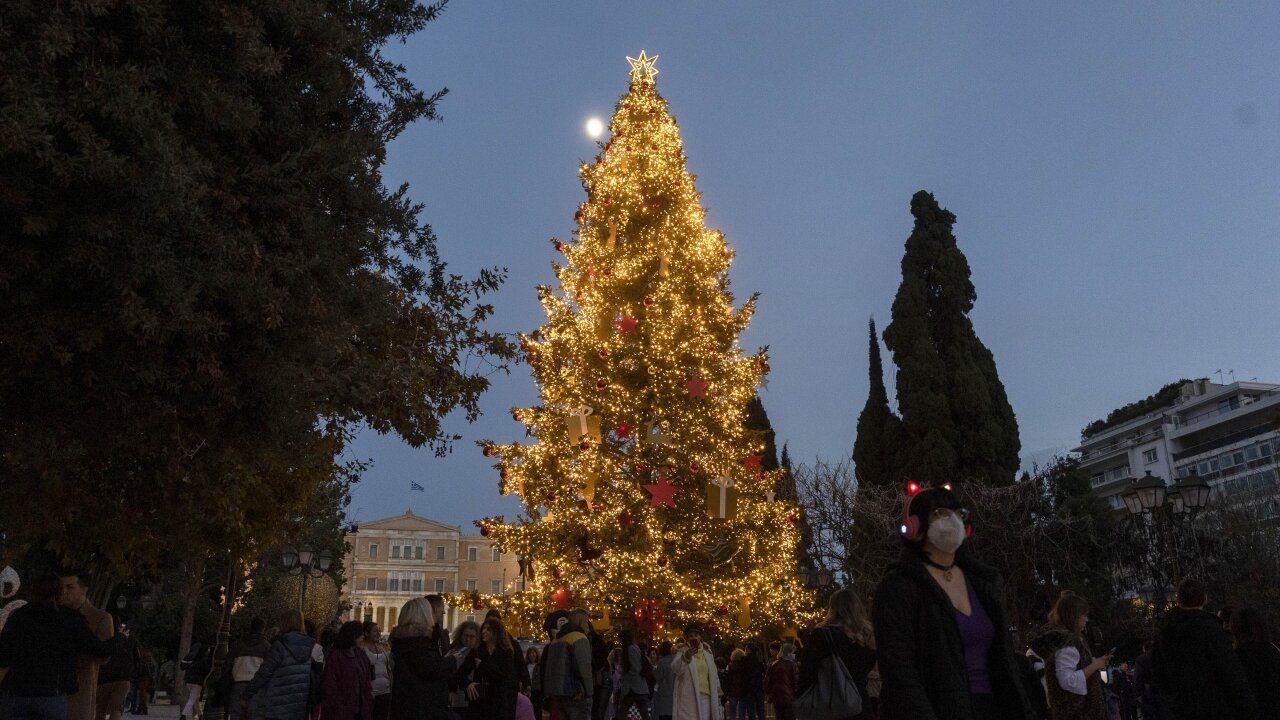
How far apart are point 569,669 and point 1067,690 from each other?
18.0 ft

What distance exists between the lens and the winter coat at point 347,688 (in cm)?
813

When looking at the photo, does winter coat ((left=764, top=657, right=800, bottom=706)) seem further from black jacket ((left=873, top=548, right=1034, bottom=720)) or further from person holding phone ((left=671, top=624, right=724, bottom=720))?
black jacket ((left=873, top=548, right=1034, bottom=720))

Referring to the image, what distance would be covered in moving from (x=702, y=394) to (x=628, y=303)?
9.88 feet

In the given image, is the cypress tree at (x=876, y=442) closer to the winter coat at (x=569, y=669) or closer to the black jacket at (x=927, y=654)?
the winter coat at (x=569, y=669)

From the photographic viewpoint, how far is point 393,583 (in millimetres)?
113875

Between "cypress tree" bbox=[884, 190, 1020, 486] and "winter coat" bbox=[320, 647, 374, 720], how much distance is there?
24.9 meters

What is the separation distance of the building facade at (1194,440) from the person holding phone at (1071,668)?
6628 cm

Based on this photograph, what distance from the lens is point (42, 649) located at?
638 cm

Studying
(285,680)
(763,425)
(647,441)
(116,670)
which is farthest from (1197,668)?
(763,425)

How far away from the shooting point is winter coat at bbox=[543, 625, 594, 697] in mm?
10203

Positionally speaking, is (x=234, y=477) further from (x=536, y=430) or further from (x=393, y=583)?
(x=393, y=583)

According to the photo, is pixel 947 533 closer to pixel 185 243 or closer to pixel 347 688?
pixel 185 243

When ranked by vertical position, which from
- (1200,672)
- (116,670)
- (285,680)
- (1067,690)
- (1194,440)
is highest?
(1194,440)

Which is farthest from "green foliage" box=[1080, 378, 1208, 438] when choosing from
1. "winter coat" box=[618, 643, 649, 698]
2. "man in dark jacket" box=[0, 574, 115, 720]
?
"man in dark jacket" box=[0, 574, 115, 720]
